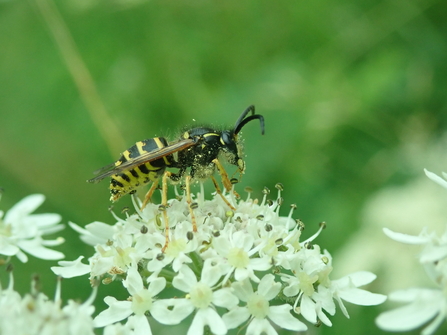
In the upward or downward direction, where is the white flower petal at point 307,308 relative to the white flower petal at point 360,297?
upward

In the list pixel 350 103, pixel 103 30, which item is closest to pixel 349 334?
pixel 350 103

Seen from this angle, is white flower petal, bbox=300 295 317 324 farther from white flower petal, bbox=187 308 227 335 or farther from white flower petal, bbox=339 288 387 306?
white flower petal, bbox=187 308 227 335

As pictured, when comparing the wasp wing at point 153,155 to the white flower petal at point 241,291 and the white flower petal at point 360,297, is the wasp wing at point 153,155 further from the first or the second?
the white flower petal at point 360,297

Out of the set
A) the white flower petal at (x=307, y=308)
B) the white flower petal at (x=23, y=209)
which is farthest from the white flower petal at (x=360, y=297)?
the white flower petal at (x=23, y=209)

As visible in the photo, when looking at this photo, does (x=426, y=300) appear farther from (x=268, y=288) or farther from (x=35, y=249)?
(x=35, y=249)

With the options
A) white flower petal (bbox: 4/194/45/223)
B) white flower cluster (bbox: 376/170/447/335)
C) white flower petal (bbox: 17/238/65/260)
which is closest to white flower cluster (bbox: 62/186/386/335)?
white flower petal (bbox: 17/238/65/260)

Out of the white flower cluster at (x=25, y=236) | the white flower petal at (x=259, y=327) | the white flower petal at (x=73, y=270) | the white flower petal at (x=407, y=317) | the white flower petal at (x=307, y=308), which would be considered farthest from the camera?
the white flower cluster at (x=25, y=236)

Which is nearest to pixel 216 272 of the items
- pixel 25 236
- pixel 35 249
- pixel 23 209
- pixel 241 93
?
pixel 35 249

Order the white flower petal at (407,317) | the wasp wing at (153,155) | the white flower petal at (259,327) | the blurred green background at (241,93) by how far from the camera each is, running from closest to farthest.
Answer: the white flower petal at (407,317)
the white flower petal at (259,327)
the wasp wing at (153,155)
the blurred green background at (241,93)
